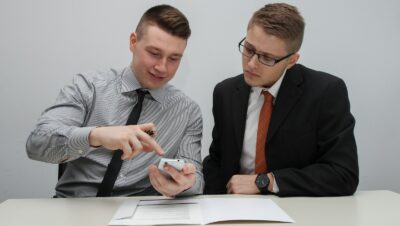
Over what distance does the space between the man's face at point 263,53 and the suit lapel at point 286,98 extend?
0.06 m

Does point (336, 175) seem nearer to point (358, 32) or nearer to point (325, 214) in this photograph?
point (325, 214)

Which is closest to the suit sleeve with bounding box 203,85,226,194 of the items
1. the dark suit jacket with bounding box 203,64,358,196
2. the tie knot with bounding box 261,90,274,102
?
the dark suit jacket with bounding box 203,64,358,196

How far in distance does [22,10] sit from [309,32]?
5.78 ft

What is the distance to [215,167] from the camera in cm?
176

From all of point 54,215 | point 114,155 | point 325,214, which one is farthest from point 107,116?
point 325,214

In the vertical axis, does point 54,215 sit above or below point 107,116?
below

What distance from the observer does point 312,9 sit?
7.73ft

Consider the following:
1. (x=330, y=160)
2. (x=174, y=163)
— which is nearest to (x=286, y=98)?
(x=330, y=160)

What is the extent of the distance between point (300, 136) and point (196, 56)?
100 centimetres

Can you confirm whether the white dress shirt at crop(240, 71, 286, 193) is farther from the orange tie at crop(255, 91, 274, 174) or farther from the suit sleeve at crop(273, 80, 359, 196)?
the suit sleeve at crop(273, 80, 359, 196)

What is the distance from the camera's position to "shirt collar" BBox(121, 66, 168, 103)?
4.90ft

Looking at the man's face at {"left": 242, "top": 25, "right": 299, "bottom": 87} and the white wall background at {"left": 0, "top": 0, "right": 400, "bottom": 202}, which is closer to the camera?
the man's face at {"left": 242, "top": 25, "right": 299, "bottom": 87}

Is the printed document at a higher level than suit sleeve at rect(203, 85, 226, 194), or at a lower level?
higher

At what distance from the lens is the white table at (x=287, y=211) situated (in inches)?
39.6
